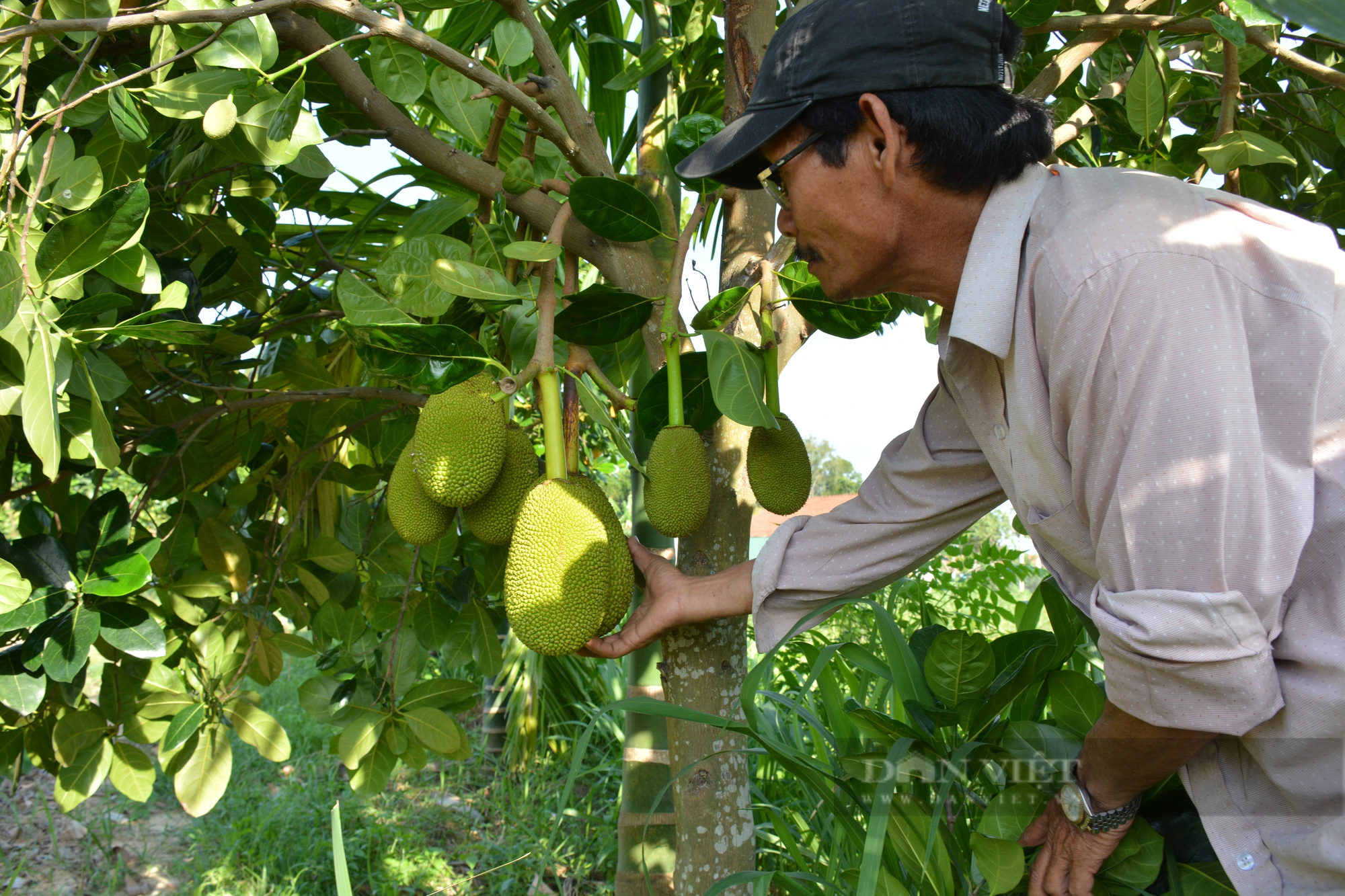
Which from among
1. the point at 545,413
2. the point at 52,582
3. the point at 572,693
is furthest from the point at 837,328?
the point at 572,693

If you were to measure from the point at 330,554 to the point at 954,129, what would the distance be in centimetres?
103

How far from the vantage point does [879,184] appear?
88 cm

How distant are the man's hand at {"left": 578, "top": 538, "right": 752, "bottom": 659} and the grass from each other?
1387 millimetres

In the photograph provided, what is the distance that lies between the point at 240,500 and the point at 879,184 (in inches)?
42.1

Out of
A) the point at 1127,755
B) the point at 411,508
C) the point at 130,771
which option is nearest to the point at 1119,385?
the point at 1127,755

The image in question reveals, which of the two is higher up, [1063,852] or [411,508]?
[411,508]

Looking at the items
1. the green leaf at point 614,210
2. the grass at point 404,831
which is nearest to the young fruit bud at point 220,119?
the green leaf at point 614,210

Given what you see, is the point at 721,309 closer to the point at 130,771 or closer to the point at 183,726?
the point at 183,726

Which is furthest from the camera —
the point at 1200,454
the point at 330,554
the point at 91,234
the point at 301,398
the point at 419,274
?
the point at 330,554

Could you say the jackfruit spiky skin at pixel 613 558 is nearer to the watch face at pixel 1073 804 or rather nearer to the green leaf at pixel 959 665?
the green leaf at pixel 959 665

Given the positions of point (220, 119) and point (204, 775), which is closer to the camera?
point (220, 119)

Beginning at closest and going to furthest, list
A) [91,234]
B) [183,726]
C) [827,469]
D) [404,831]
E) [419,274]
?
[91,234], [419,274], [183,726], [404,831], [827,469]

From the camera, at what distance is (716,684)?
3.63 ft

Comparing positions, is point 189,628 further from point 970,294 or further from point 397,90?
point 970,294
